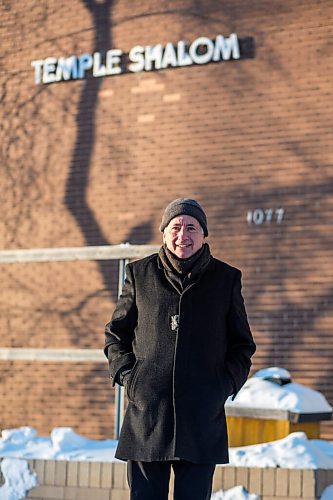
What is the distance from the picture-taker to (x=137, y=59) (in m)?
9.62

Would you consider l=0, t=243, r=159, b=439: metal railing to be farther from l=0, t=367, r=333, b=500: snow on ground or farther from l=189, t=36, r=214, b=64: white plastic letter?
l=189, t=36, r=214, b=64: white plastic letter

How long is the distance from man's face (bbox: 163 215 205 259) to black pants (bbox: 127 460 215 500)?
835 millimetres

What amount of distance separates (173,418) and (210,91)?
6.62 meters

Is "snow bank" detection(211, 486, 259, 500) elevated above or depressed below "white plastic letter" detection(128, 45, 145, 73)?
below

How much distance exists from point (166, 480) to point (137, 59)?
23.5ft

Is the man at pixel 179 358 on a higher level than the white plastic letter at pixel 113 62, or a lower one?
lower

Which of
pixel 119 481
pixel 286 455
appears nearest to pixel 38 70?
pixel 119 481

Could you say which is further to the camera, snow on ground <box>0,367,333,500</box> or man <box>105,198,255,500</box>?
snow on ground <box>0,367,333,500</box>

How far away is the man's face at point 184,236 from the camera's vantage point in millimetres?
3273

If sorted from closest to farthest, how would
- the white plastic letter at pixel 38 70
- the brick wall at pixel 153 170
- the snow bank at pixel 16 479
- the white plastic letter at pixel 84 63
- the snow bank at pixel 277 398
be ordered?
the snow bank at pixel 16 479, the snow bank at pixel 277 398, the brick wall at pixel 153 170, the white plastic letter at pixel 84 63, the white plastic letter at pixel 38 70

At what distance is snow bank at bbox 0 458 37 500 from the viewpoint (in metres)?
5.66

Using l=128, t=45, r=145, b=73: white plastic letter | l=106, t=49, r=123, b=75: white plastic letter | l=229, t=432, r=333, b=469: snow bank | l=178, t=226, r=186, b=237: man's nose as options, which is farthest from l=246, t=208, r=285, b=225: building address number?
l=178, t=226, r=186, b=237: man's nose

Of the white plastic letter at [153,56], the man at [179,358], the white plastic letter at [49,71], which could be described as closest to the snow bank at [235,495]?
the man at [179,358]

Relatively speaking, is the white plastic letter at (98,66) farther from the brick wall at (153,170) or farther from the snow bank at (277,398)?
the snow bank at (277,398)
